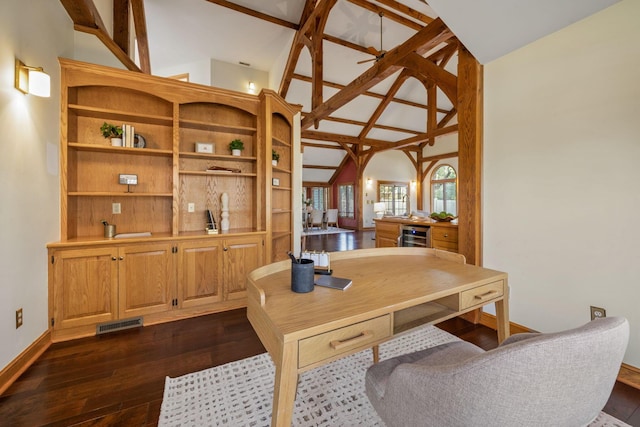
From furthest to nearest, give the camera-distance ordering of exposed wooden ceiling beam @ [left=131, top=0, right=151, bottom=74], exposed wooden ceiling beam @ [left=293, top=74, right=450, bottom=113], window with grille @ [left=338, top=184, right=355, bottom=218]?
window with grille @ [left=338, top=184, right=355, bottom=218]
exposed wooden ceiling beam @ [left=293, top=74, right=450, bottom=113]
exposed wooden ceiling beam @ [left=131, top=0, right=151, bottom=74]

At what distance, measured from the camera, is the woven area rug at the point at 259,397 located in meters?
1.40

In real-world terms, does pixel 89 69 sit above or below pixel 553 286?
above

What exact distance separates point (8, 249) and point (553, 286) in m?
3.86

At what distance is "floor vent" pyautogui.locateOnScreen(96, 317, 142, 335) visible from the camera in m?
2.33

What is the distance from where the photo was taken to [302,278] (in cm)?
116

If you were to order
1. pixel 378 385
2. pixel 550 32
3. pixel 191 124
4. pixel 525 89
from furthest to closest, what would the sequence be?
pixel 191 124 → pixel 525 89 → pixel 550 32 → pixel 378 385

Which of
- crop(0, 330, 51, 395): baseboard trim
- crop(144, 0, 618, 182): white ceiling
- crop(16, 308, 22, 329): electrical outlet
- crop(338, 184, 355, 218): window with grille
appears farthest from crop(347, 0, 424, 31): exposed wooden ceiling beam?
crop(338, 184, 355, 218): window with grille

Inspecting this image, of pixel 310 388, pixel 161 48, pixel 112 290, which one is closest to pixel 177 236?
pixel 112 290

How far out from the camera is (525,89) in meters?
2.17

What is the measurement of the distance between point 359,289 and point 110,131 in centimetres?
283

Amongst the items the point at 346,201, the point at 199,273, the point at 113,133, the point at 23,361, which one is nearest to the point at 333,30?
the point at 113,133

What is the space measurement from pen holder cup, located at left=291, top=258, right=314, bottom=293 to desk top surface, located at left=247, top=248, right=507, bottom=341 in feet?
0.09

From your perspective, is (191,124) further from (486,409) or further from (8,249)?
(486,409)

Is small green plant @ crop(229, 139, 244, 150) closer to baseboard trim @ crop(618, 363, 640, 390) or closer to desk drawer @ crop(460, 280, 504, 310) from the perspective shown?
desk drawer @ crop(460, 280, 504, 310)
